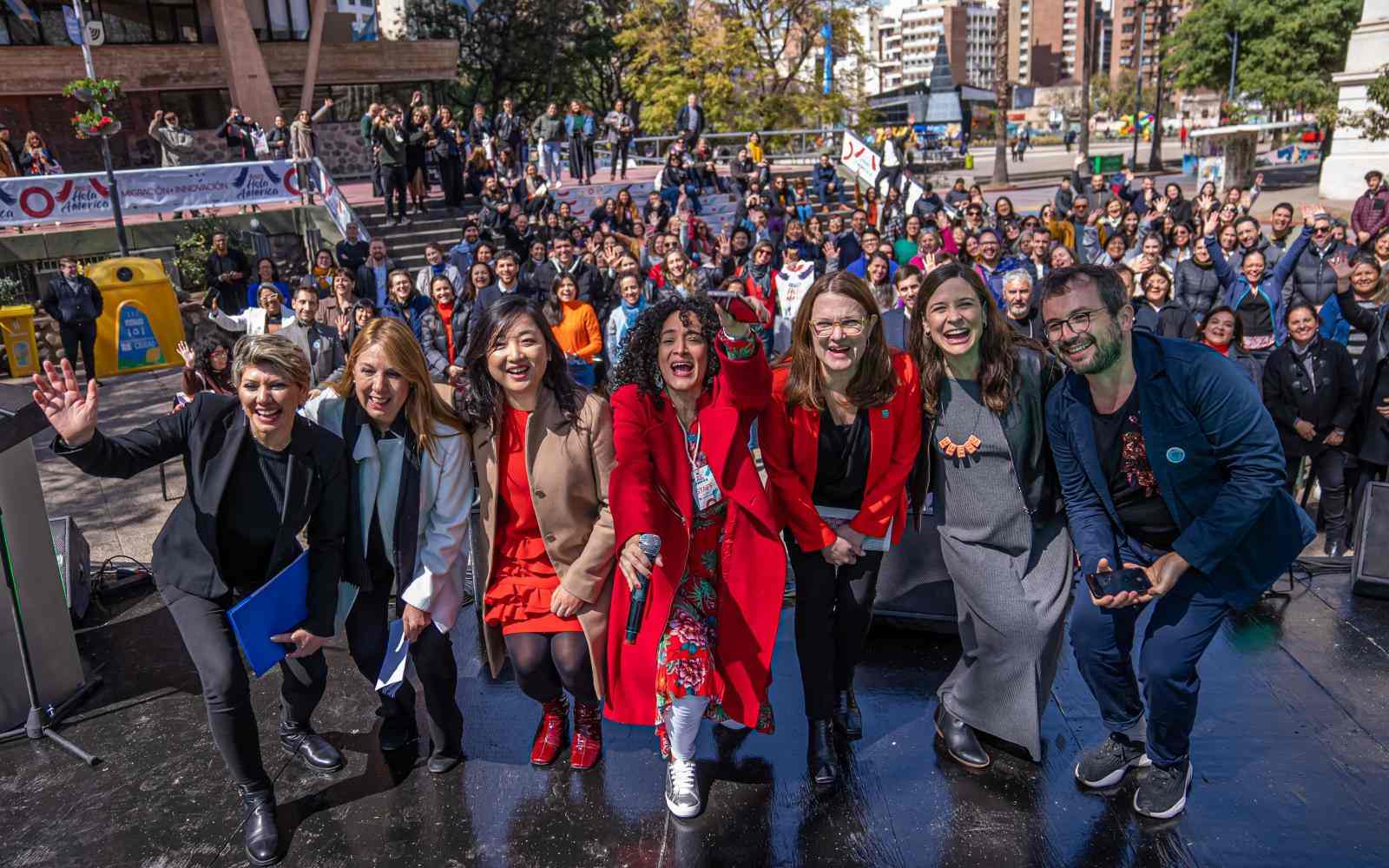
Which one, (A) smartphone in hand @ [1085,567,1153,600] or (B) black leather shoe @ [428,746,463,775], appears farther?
(B) black leather shoe @ [428,746,463,775]

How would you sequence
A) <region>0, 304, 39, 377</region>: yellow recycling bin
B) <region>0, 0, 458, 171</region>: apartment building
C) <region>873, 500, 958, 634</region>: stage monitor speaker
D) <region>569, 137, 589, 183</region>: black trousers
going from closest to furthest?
<region>873, 500, 958, 634</region>: stage monitor speaker, <region>0, 304, 39, 377</region>: yellow recycling bin, <region>569, 137, 589, 183</region>: black trousers, <region>0, 0, 458, 171</region>: apartment building

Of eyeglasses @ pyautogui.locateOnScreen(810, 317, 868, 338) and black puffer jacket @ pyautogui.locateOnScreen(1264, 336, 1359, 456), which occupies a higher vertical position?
eyeglasses @ pyautogui.locateOnScreen(810, 317, 868, 338)

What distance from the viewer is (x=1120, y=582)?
3.11 m

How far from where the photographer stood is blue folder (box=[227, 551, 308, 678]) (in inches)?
127

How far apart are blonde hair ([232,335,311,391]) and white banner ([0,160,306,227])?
1397 centimetres

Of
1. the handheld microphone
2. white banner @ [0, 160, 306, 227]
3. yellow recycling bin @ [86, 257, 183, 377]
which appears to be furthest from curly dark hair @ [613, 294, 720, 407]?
white banner @ [0, 160, 306, 227]

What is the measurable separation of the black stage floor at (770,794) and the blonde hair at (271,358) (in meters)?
1.59

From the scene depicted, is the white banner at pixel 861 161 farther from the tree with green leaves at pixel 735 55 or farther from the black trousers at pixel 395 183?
the black trousers at pixel 395 183

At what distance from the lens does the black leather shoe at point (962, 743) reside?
11.9ft

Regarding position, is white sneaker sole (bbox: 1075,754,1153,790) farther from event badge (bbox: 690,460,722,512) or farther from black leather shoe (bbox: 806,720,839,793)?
event badge (bbox: 690,460,722,512)

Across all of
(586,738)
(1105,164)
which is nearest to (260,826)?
(586,738)

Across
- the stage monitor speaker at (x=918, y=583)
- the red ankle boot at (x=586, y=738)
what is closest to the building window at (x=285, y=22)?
the stage monitor speaker at (x=918, y=583)

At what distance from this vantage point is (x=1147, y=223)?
565 inches

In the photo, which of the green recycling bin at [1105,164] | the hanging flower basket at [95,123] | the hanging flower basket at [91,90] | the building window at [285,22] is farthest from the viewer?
the green recycling bin at [1105,164]
